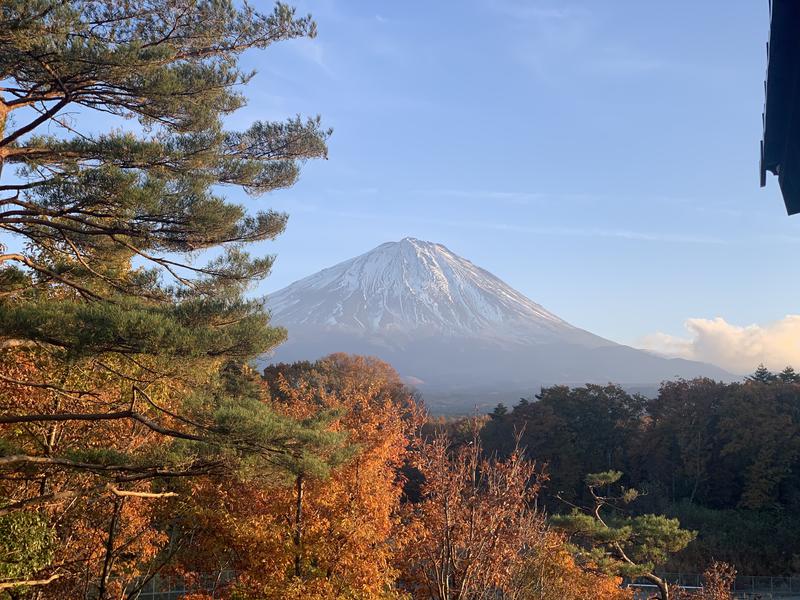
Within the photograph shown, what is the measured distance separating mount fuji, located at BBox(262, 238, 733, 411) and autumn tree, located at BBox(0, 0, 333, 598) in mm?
119280

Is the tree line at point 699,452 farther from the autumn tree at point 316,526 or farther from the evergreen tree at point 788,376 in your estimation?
the autumn tree at point 316,526

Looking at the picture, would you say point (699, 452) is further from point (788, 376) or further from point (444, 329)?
point (444, 329)

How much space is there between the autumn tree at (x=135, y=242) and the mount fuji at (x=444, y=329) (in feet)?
Answer: 391

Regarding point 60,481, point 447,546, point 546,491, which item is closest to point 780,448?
point 546,491

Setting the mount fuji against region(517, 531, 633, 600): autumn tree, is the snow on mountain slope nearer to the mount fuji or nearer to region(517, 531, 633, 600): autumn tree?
the mount fuji

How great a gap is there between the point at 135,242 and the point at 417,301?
153 metres

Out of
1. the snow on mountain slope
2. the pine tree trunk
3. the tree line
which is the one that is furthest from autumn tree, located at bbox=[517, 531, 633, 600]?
the snow on mountain slope

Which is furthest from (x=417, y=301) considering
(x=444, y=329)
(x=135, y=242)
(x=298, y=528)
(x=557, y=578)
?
(x=135, y=242)

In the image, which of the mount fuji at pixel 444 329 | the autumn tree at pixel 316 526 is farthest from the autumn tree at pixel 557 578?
the mount fuji at pixel 444 329

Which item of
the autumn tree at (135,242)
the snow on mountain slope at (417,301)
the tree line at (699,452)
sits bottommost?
the tree line at (699,452)

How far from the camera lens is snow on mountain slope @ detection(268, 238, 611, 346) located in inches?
6053

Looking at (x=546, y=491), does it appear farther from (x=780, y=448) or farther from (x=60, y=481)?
(x=60, y=481)

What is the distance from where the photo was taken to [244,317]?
6.52m

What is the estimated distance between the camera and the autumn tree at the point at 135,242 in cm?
548
